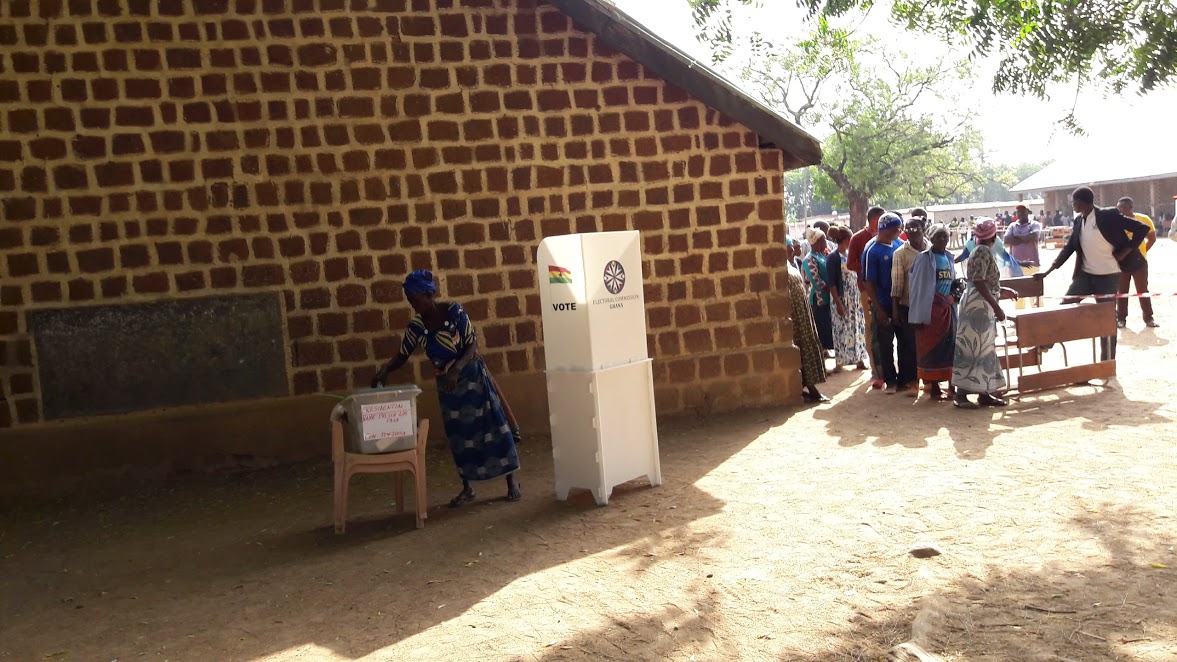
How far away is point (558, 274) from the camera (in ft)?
23.2

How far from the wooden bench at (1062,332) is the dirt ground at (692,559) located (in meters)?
0.45

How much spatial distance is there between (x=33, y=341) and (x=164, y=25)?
2.94 metres

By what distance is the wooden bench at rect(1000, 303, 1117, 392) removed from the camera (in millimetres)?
9266

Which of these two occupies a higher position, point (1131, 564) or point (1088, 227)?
point (1088, 227)

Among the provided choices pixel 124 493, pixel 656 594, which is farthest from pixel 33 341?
pixel 656 594

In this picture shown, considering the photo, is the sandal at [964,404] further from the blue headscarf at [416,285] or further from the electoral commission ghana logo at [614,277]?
the blue headscarf at [416,285]

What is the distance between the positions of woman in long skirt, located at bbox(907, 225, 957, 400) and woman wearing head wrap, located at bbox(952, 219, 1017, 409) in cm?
20

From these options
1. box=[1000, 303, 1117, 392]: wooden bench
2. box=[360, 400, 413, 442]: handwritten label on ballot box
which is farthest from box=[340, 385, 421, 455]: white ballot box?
box=[1000, 303, 1117, 392]: wooden bench

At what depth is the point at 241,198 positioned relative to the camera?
9258 mm

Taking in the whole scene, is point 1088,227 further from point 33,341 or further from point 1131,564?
point 33,341

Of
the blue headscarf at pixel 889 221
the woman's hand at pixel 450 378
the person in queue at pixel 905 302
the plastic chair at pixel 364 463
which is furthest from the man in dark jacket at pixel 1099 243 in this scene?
the plastic chair at pixel 364 463

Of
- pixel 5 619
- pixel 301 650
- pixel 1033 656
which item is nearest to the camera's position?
pixel 1033 656

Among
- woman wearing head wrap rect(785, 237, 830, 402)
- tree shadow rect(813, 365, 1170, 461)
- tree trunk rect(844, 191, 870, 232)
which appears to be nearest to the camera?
tree shadow rect(813, 365, 1170, 461)

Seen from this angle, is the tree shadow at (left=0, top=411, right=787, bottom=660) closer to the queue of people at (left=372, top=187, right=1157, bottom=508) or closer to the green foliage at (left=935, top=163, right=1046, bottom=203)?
the queue of people at (left=372, top=187, right=1157, bottom=508)
